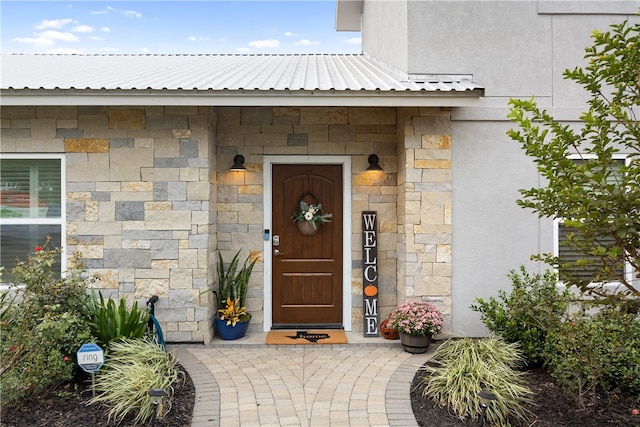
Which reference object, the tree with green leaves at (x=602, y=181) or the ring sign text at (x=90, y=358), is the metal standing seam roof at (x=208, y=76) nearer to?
the tree with green leaves at (x=602, y=181)

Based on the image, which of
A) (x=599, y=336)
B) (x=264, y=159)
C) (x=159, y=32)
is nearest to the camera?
(x=599, y=336)

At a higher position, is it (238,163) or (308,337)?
(238,163)

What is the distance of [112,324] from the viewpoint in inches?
154

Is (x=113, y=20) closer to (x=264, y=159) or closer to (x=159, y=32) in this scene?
(x=159, y=32)

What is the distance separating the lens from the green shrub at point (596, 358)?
10.6 ft

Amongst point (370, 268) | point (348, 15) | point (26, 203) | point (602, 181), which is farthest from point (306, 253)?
point (348, 15)

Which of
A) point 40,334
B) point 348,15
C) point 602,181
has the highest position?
point 348,15

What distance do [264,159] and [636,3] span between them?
4.83m

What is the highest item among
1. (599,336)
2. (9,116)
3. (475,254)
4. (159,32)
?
(159,32)

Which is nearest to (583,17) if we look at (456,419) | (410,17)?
(410,17)

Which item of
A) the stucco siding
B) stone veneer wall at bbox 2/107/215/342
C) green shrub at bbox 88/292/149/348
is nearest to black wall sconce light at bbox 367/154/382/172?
the stucco siding

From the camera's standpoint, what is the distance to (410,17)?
5098mm

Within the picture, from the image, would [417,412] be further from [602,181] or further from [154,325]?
[154,325]

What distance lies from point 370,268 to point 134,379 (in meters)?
2.93
